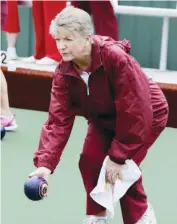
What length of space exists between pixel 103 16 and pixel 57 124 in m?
2.78

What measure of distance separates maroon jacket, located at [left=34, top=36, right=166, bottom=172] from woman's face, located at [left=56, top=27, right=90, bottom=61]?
0.27ft

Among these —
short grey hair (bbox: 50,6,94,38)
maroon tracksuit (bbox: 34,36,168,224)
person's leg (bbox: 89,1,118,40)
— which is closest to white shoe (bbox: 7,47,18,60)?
person's leg (bbox: 89,1,118,40)

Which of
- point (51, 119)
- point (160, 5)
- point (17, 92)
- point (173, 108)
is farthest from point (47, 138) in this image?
point (160, 5)

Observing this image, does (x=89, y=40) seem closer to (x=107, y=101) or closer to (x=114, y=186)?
(x=107, y=101)

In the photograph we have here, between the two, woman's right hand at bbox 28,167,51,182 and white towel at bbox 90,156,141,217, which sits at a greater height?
woman's right hand at bbox 28,167,51,182

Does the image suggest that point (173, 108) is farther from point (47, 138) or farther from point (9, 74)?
point (47, 138)

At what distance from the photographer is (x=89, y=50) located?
292 centimetres

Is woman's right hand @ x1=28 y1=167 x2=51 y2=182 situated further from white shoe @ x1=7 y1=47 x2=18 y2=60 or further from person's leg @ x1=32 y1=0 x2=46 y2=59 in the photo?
white shoe @ x1=7 y1=47 x2=18 y2=60

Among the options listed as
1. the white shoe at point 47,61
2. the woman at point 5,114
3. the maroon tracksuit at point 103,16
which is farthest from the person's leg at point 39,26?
the woman at point 5,114

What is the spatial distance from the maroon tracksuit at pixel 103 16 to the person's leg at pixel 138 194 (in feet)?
8.59

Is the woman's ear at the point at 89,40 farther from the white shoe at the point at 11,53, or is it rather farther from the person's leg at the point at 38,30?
the white shoe at the point at 11,53

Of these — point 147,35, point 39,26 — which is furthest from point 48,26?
point 147,35

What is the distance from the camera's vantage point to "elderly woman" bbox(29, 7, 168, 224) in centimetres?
286

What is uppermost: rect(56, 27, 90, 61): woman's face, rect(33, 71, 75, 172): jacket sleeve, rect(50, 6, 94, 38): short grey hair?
rect(50, 6, 94, 38): short grey hair
